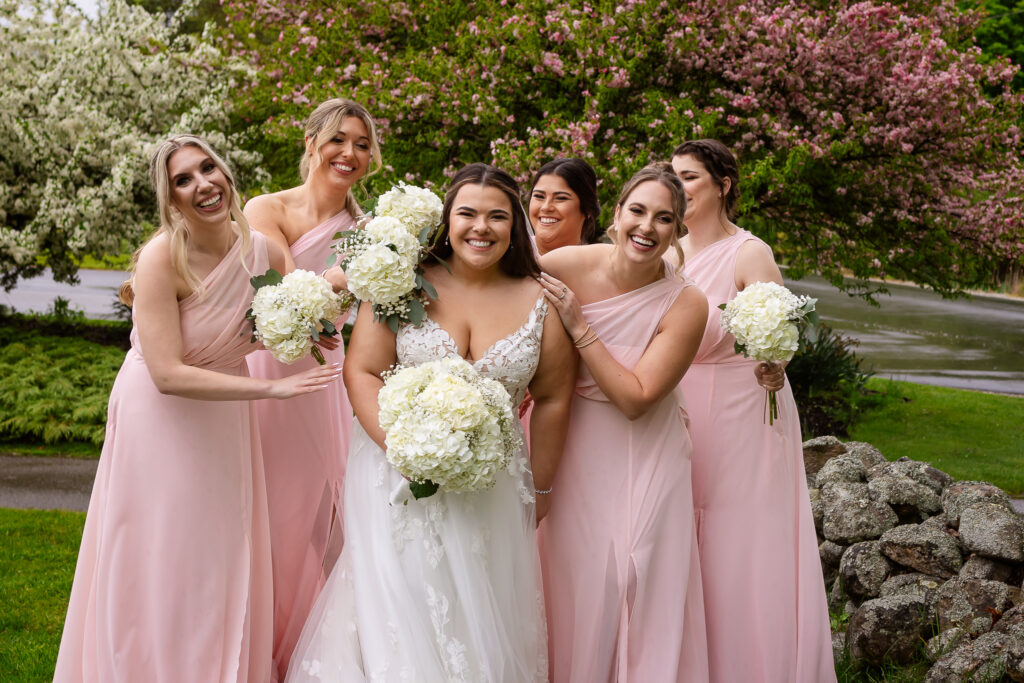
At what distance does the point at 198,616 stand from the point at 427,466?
149 cm

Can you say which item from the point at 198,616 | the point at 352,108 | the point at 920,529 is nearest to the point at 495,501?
the point at 198,616

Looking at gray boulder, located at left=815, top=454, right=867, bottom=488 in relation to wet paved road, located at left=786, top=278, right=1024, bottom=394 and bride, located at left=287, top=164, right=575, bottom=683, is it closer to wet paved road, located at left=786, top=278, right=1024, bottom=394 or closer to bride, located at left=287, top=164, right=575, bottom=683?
bride, located at left=287, top=164, right=575, bottom=683

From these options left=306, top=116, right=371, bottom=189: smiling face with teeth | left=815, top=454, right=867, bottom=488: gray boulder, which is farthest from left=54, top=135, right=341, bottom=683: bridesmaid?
left=815, top=454, right=867, bottom=488: gray boulder

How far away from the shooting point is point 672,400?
4.33m

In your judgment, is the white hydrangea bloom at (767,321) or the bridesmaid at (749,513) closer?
the white hydrangea bloom at (767,321)

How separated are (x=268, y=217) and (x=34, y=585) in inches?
137

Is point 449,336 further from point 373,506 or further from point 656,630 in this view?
point 656,630

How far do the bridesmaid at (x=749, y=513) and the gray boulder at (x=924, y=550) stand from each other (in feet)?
4.77

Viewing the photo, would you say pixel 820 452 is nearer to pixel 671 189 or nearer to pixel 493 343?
pixel 671 189

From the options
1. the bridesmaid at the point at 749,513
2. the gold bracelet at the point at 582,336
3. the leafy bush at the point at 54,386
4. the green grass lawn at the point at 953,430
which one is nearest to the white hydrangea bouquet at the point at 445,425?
the gold bracelet at the point at 582,336

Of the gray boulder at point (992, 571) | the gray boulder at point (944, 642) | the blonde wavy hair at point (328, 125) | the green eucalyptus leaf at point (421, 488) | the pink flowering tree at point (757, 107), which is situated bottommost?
the gray boulder at point (944, 642)

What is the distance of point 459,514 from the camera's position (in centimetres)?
383

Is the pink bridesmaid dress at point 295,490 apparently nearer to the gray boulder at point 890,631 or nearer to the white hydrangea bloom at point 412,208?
the white hydrangea bloom at point 412,208

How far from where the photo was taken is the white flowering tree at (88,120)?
45.0ft
